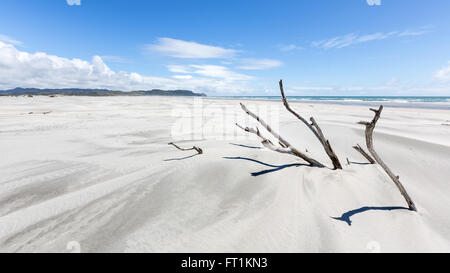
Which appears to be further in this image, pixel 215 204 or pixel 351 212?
pixel 215 204

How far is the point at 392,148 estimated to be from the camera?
4176 mm

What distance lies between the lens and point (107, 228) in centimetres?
167

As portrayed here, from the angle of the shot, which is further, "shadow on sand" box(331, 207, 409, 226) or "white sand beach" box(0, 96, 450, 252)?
"shadow on sand" box(331, 207, 409, 226)

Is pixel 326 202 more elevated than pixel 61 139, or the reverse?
pixel 61 139

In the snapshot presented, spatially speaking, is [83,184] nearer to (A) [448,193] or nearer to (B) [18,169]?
(B) [18,169]

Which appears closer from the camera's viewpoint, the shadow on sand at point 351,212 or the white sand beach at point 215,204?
the white sand beach at point 215,204

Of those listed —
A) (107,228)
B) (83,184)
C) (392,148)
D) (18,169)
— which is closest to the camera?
(107,228)
